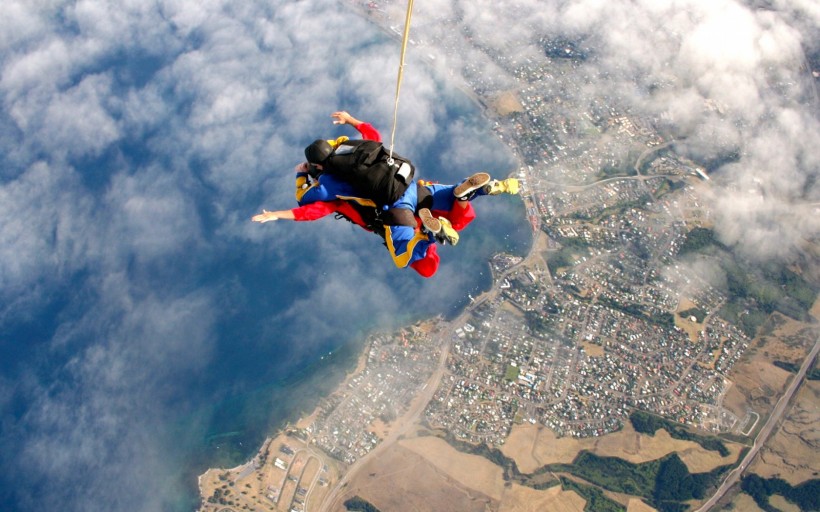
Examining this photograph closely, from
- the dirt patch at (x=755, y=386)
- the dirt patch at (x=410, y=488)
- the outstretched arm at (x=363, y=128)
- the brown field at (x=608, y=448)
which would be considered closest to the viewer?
the outstretched arm at (x=363, y=128)

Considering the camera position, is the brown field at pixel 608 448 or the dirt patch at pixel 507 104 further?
the dirt patch at pixel 507 104

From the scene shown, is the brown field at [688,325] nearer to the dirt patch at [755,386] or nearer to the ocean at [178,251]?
the dirt patch at [755,386]

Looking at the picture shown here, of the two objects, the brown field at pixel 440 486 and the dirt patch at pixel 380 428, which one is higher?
the dirt patch at pixel 380 428

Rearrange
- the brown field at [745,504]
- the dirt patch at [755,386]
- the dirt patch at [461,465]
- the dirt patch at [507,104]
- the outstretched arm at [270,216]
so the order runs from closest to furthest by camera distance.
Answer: the outstretched arm at [270,216]
the dirt patch at [461,465]
the brown field at [745,504]
the dirt patch at [755,386]
the dirt patch at [507,104]

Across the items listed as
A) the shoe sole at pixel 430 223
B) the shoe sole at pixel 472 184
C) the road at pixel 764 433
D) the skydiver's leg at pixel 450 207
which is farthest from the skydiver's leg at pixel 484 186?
the road at pixel 764 433

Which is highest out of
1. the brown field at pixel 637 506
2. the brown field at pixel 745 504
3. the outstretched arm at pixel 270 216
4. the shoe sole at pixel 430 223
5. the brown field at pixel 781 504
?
the shoe sole at pixel 430 223

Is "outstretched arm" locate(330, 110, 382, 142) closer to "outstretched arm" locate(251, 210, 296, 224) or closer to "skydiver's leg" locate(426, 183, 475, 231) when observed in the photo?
"skydiver's leg" locate(426, 183, 475, 231)
